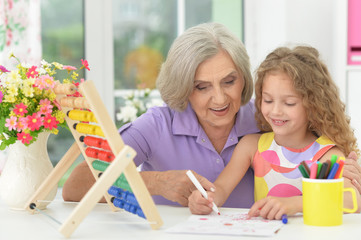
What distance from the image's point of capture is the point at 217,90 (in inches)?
77.5

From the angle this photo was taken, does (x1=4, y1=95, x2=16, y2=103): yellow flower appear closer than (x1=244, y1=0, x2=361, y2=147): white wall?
Yes

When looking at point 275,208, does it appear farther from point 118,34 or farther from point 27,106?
point 118,34

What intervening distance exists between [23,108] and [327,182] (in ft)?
2.76

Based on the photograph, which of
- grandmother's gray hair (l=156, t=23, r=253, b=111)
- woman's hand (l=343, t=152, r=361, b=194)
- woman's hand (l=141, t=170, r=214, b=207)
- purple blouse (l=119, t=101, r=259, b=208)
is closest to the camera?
woman's hand (l=343, t=152, r=361, b=194)

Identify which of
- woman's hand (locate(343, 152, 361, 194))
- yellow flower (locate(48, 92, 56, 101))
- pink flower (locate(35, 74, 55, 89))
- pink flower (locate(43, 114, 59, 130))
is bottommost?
woman's hand (locate(343, 152, 361, 194))

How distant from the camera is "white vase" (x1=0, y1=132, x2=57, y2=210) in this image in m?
1.66

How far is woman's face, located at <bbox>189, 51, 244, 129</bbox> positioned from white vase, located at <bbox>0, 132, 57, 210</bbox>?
593 millimetres

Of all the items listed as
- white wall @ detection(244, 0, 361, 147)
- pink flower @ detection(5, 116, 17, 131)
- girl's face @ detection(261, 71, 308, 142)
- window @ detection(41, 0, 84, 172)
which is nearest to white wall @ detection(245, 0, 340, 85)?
white wall @ detection(244, 0, 361, 147)

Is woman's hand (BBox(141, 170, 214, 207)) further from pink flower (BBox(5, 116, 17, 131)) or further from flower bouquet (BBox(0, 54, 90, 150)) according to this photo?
pink flower (BBox(5, 116, 17, 131))

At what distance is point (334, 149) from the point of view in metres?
1.88

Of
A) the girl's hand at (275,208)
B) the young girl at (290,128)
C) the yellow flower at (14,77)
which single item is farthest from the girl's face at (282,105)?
the yellow flower at (14,77)

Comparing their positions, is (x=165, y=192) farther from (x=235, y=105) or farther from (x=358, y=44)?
(x=358, y=44)

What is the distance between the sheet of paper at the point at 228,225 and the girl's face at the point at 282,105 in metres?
0.42

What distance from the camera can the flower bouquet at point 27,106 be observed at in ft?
5.14
